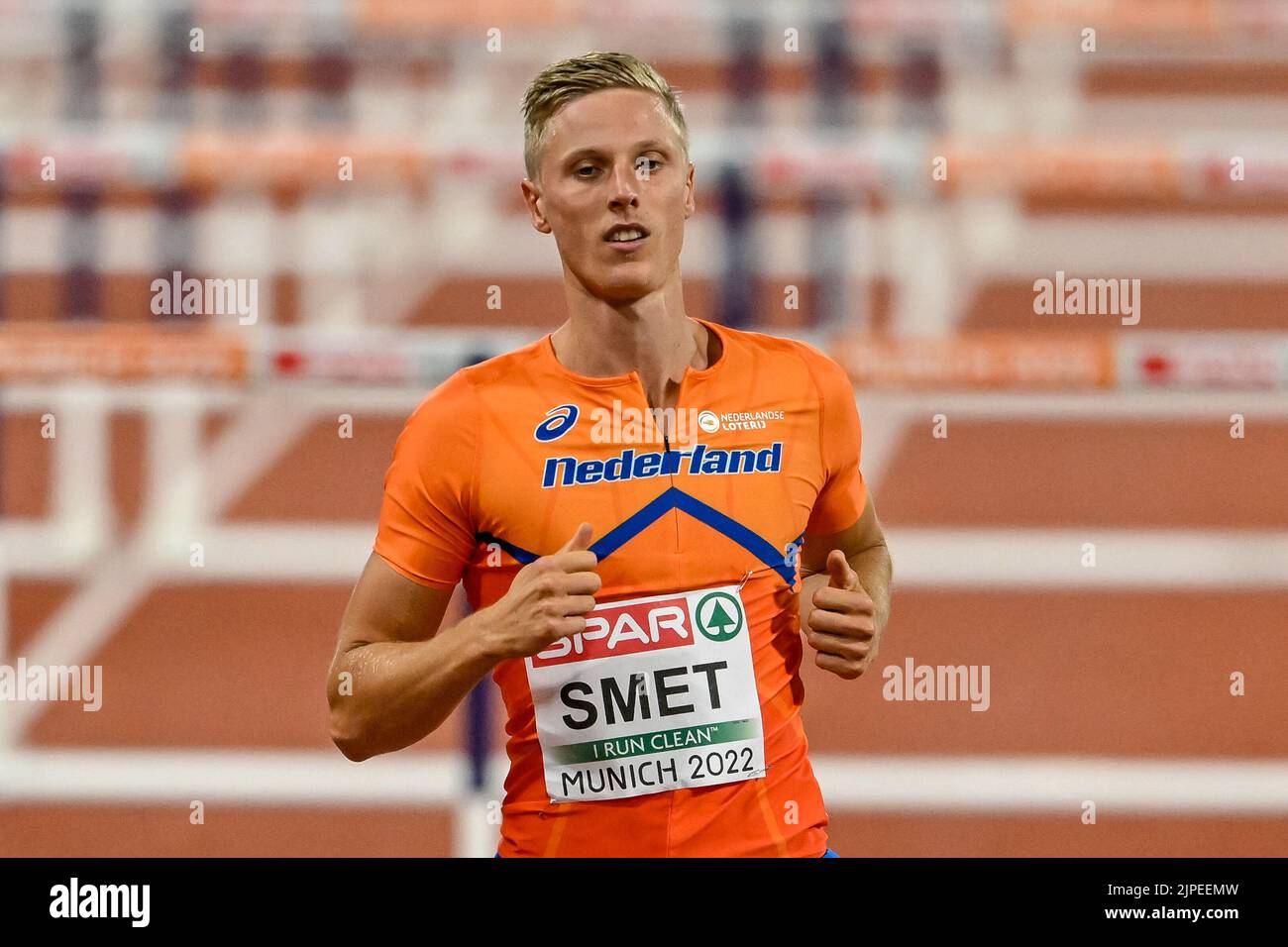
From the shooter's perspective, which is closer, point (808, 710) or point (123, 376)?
point (123, 376)

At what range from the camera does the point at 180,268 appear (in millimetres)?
4035

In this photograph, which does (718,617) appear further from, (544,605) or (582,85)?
(582,85)

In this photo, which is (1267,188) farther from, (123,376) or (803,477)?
(123,376)

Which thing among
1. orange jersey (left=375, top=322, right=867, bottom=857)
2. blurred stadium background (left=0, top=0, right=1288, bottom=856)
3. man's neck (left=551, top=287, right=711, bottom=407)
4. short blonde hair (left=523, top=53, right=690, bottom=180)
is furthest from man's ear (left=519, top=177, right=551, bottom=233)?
blurred stadium background (left=0, top=0, right=1288, bottom=856)

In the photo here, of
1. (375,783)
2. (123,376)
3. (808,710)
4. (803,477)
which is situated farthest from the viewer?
(808,710)

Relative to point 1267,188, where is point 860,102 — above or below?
above

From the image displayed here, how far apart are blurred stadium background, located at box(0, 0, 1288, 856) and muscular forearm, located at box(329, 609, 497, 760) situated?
1.81 metres

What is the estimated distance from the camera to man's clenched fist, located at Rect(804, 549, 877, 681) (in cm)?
152

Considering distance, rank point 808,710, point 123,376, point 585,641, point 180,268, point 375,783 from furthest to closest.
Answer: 1. point 180,268
2. point 808,710
3. point 375,783
4. point 123,376
5. point 585,641

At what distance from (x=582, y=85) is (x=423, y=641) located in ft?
2.43

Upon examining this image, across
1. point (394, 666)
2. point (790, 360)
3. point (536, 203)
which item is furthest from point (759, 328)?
point (394, 666)

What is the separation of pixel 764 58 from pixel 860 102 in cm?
38

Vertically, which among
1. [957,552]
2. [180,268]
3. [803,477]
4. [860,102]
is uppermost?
[860,102]
